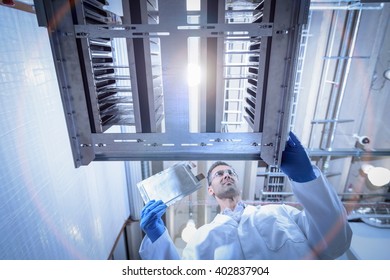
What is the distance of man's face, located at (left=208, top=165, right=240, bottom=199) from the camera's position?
2081 millimetres

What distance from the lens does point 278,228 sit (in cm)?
170

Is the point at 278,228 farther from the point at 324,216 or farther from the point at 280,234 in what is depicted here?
the point at 324,216

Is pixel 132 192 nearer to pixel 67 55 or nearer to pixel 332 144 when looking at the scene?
pixel 67 55

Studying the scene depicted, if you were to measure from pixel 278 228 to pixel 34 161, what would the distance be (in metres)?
1.67

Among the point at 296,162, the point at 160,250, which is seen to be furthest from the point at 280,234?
the point at 160,250

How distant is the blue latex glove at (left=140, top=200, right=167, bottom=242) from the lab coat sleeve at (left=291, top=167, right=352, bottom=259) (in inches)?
36.4

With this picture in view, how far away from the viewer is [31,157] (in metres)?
1.04

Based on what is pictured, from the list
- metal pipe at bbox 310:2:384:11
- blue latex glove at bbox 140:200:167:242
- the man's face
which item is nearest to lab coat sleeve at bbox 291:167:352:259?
the man's face

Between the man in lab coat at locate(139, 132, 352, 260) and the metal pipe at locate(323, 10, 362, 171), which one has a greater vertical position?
the metal pipe at locate(323, 10, 362, 171)

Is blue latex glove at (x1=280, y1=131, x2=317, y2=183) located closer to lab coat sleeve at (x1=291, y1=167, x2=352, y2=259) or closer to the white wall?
lab coat sleeve at (x1=291, y1=167, x2=352, y2=259)

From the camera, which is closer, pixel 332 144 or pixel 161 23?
pixel 161 23

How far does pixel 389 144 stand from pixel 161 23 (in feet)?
8.58
